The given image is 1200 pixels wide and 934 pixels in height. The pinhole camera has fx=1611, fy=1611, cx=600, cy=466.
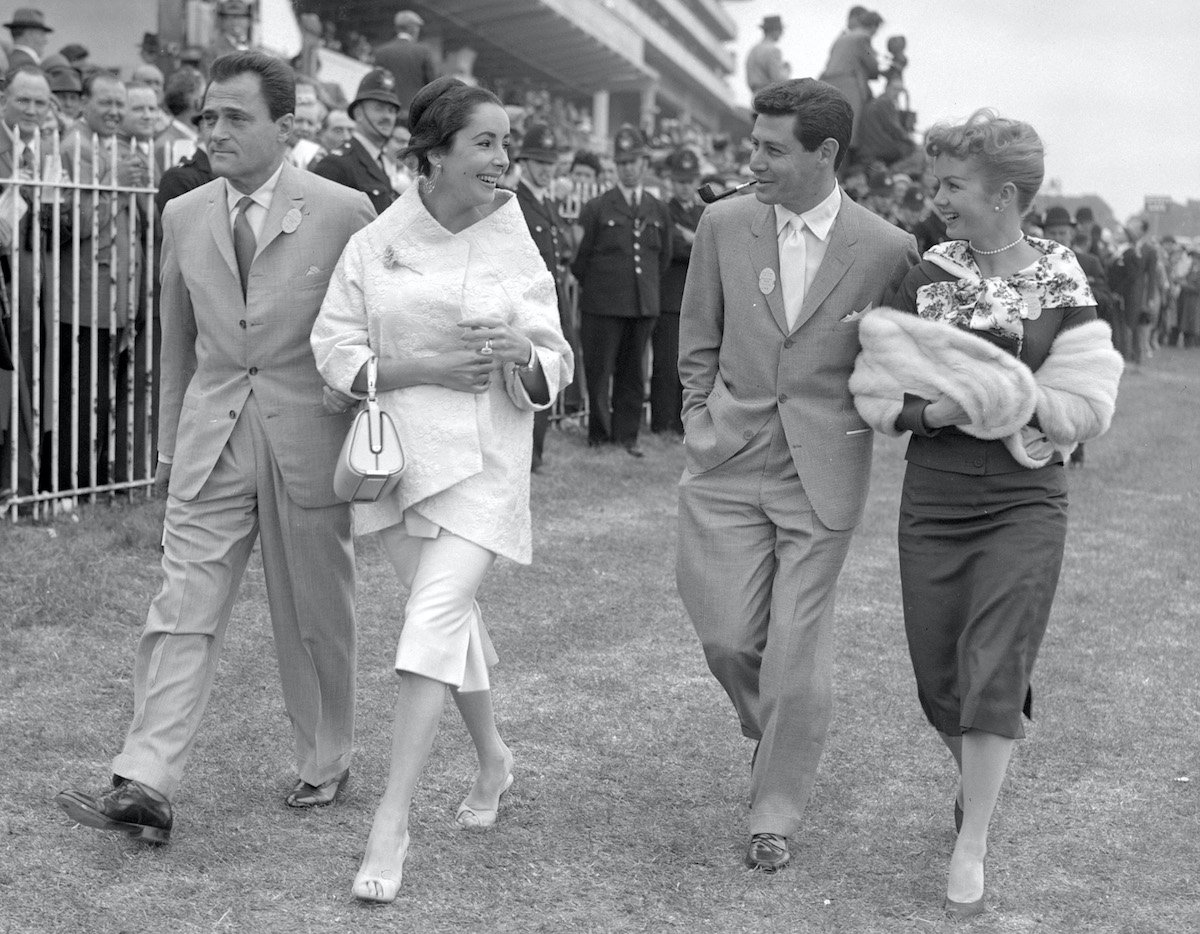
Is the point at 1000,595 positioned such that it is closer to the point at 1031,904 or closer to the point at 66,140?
the point at 1031,904

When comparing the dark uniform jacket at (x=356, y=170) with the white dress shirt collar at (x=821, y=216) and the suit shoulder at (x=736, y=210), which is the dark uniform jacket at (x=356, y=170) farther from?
the white dress shirt collar at (x=821, y=216)

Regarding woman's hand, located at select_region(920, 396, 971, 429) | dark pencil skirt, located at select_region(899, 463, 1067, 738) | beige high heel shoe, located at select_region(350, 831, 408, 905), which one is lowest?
beige high heel shoe, located at select_region(350, 831, 408, 905)

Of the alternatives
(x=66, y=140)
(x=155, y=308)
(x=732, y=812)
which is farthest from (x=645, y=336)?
(x=732, y=812)

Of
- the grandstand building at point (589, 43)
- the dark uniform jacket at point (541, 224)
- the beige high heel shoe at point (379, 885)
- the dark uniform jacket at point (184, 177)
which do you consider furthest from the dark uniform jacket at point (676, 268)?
the grandstand building at point (589, 43)

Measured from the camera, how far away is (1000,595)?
13.4ft

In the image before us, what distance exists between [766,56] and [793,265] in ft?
42.6

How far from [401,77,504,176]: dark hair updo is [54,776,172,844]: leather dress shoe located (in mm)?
1827

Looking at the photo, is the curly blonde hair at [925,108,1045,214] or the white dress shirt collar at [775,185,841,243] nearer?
the curly blonde hair at [925,108,1045,214]

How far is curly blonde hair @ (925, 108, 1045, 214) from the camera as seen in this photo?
4133 mm

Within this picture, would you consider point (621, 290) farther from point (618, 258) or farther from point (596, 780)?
point (596, 780)

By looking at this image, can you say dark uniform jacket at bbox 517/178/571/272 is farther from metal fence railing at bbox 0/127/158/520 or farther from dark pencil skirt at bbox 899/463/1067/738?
dark pencil skirt at bbox 899/463/1067/738

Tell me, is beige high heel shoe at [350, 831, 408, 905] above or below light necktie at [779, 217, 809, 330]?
below

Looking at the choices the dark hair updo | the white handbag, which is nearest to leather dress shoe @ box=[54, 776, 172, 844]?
the white handbag

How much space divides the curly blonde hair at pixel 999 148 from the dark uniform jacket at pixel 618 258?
27.1 feet
